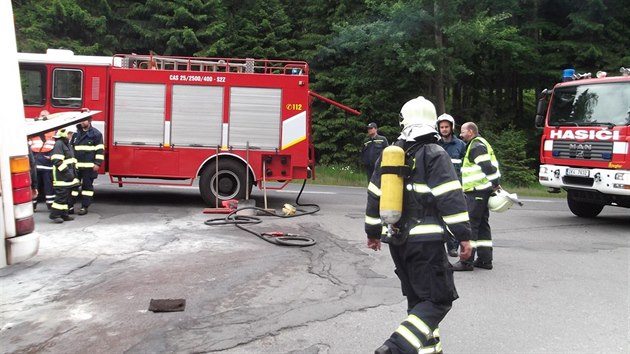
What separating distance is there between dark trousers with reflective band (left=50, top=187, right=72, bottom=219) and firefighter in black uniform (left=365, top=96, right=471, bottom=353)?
680 centimetres

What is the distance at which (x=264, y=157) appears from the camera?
34.8 feet

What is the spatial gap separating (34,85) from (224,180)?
418cm

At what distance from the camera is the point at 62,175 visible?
8.96 metres

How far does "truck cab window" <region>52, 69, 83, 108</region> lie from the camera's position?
10.6 meters

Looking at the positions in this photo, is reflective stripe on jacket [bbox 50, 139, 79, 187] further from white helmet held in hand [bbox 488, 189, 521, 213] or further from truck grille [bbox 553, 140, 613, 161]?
truck grille [bbox 553, 140, 613, 161]

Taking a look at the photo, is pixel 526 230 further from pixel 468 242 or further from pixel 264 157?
pixel 468 242

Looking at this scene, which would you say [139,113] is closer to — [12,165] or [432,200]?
[12,165]

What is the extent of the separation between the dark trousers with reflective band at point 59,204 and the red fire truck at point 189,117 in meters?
1.73

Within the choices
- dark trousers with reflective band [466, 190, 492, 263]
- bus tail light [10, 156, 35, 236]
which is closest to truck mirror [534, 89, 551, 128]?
dark trousers with reflective band [466, 190, 492, 263]

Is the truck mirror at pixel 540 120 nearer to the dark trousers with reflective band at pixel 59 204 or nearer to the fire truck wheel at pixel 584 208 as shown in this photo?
the fire truck wheel at pixel 584 208

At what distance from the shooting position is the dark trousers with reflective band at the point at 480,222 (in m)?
6.45

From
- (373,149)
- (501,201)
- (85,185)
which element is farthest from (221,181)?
(501,201)

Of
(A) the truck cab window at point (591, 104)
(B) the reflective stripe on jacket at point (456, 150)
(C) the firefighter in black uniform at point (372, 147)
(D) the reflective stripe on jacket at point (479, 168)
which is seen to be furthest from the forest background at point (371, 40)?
(D) the reflective stripe on jacket at point (479, 168)

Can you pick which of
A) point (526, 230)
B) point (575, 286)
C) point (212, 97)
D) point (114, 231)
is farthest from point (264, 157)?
point (575, 286)
